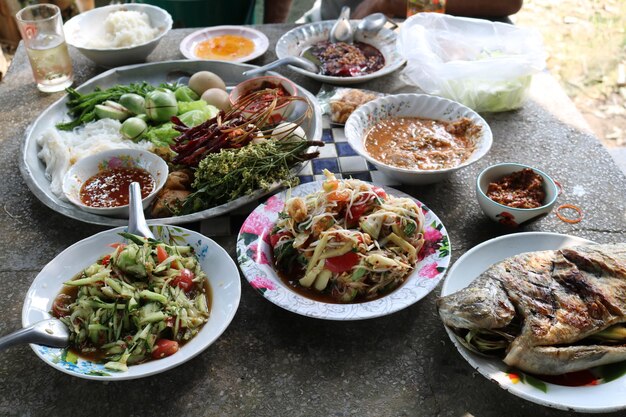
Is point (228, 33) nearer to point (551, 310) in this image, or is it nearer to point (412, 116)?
point (412, 116)

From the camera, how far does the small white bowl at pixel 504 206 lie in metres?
2.10

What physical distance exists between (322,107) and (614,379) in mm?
2024

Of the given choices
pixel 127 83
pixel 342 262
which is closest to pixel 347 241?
pixel 342 262

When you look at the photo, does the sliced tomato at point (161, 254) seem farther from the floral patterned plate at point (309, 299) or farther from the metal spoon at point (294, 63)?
the metal spoon at point (294, 63)

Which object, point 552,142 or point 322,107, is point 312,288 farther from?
point 552,142

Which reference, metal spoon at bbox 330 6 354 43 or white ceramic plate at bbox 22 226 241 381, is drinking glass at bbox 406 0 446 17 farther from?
white ceramic plate at bbox 22 226 241 381

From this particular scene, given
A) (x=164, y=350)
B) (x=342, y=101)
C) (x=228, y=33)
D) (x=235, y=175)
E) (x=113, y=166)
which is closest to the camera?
(x=164, y=350)

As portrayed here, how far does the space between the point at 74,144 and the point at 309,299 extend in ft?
5.35

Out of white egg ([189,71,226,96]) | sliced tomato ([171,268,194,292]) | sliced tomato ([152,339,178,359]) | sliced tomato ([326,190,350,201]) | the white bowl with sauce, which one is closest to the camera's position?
sliced tomato ([152,339,178,359])

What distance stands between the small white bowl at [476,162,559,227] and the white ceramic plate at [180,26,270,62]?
1905 millimetres

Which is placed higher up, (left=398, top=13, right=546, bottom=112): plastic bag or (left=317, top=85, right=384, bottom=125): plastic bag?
(left=398, top=13, right=546, bottom=112): plastic bag

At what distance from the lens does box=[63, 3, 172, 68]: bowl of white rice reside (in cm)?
334

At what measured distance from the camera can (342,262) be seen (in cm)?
180

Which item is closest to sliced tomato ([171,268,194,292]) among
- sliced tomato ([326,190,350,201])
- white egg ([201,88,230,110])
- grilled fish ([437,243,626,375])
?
sliced tomato ([326,190,350,201])
